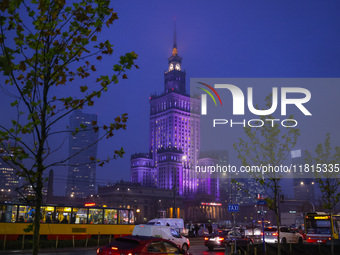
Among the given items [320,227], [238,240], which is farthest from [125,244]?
[320,227]

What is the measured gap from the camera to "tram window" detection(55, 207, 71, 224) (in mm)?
33531

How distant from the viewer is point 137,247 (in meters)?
14.6

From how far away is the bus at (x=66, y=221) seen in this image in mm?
30906

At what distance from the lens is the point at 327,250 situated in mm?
25422

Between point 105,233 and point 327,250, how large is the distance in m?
20.1

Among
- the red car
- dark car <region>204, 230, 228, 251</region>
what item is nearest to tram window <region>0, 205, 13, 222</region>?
dark car <region>204, 230, 228, 251</region>

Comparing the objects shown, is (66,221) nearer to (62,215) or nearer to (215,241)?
(62,215)

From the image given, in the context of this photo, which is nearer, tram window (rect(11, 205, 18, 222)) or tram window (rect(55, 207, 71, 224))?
tram window (rect(11, 205, 18, 222))

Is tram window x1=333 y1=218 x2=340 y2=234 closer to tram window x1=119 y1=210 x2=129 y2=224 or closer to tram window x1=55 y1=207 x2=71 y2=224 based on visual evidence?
tram window x1=119 y1=210 x2=129 y2=224

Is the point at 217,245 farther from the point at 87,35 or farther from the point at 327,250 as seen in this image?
the point at 87,35

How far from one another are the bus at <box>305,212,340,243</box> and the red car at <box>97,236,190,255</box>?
24.0 metres

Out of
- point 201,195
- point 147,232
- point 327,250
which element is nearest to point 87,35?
point 147,232

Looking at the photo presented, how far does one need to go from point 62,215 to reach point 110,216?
5.47 meters

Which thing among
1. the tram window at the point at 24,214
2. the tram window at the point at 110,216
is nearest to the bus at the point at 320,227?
the tram window at the point at 110,216
